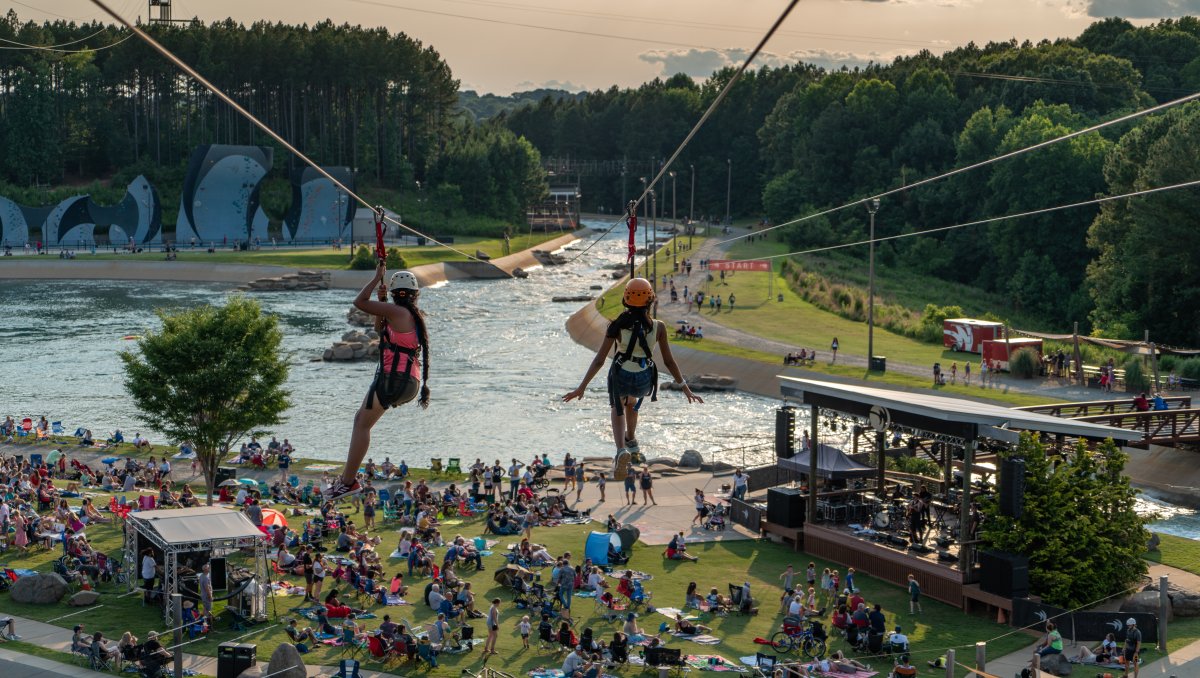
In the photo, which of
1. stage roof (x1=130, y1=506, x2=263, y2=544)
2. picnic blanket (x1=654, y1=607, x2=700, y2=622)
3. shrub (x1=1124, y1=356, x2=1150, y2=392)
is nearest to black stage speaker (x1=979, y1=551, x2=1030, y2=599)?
picnic blanket (x1=654, y1=607, x2=700, y2=622)

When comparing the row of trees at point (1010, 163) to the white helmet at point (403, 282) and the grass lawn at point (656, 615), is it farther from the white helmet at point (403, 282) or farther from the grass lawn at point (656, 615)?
the white helmet at point (403, 282)

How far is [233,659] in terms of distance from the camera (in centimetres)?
2644

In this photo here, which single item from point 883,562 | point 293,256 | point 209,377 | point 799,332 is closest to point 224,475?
point 209,377

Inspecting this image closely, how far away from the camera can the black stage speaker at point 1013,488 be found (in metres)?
32.6

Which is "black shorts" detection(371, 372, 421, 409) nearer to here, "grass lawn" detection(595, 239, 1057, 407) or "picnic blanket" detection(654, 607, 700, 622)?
"picnic blanket" detection(654, 607, 700, 622)

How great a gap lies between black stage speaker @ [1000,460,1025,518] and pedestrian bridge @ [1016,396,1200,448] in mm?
15485

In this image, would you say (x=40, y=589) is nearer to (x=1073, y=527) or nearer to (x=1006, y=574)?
(x=1006, y=574)

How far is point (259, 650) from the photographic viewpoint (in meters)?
28.6

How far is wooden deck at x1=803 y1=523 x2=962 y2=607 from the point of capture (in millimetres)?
34688

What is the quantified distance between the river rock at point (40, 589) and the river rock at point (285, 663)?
26.6 feet

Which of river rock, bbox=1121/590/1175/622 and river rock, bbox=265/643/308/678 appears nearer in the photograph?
river rock, bbox=265/643/308/678

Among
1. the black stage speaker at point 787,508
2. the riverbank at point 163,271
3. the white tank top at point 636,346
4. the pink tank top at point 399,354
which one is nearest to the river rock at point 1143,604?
the black stage speaker at point 787,508

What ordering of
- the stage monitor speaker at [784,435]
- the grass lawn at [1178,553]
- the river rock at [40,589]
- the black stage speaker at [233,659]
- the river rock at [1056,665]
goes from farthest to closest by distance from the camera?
the stage monitor speaker at [784,435]
the grass lawn at [1178,553]
the river rock at [40,589]
the river rock at [1056,665]
the black stage speaker at [233,659]

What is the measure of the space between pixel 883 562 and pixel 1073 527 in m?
5.47
